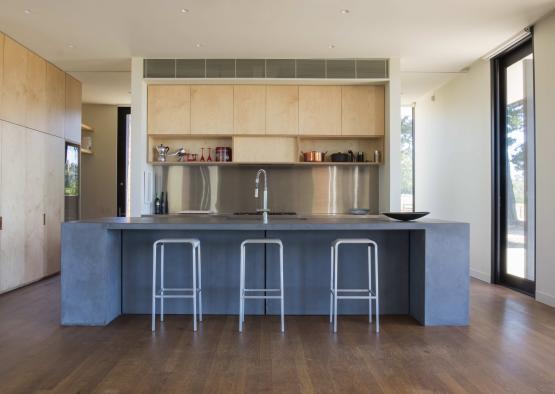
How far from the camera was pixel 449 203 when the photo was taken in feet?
22.1

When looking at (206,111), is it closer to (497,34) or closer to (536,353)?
(497,34)

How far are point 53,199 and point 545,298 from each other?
19.9 feet

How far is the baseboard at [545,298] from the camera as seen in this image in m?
4.28

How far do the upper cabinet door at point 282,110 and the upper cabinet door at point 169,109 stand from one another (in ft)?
3.63

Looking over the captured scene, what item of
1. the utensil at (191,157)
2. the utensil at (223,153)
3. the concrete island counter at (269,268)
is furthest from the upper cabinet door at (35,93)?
the concrete island counter at (269,268)

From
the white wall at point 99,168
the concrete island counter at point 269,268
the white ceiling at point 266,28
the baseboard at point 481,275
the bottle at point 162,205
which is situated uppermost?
the white ceiling at point 266,28

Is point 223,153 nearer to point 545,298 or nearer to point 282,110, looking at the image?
point 282,110

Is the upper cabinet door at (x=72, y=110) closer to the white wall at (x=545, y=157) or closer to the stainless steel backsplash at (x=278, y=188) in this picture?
the stainless steel backsplash at (x=278, y=188)

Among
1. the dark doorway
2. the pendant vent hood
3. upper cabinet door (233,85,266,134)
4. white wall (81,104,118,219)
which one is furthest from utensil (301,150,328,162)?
white wall (81,104,118,219)

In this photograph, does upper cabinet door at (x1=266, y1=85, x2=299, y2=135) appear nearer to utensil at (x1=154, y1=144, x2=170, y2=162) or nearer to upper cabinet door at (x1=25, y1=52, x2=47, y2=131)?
utensil at (x1=154, y1=144, x2=170, y2=162)

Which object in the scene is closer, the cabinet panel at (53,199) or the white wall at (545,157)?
the white wall at (545,157)

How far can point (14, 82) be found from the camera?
4945 millimetres

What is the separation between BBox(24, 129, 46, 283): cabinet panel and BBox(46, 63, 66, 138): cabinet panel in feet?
0.90

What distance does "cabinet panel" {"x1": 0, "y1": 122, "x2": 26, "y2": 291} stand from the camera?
15.7ft
